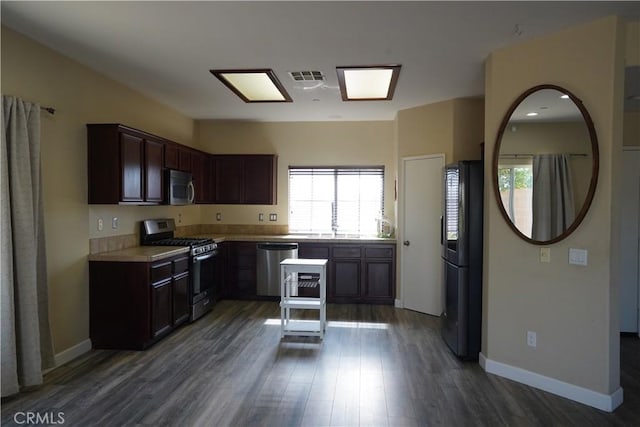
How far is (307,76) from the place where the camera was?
3.78m

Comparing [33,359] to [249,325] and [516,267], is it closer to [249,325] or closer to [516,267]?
[249,325]

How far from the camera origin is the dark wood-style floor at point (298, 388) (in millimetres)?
2420

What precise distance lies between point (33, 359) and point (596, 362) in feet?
14.0

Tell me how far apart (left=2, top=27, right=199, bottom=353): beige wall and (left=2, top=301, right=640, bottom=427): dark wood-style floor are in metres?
0.53

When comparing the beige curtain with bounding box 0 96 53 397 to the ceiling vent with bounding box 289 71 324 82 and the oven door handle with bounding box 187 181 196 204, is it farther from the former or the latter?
the ceiling vent with bounding box 289 71 324 82

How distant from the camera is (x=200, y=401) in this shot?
103 inches

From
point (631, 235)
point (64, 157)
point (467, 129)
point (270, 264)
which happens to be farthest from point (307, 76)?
point (631, 235)

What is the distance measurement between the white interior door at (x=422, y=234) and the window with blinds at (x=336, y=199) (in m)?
0.79

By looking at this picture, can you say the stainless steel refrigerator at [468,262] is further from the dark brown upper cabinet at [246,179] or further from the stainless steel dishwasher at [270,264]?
the dark brown upper cabinet at [246,179]

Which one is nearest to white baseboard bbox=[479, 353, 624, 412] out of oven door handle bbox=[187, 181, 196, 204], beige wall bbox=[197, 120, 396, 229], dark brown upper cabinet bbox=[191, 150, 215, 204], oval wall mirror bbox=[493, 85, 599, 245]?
oval wall mirror bbox=[493, 85, 599, 245]

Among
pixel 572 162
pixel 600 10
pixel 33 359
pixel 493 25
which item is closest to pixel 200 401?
pixel 33 359

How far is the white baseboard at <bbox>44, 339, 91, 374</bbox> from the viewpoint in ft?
10.4

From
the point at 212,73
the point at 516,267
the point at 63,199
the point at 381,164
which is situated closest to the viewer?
the point at 516,267

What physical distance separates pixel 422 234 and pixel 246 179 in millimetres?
2851
